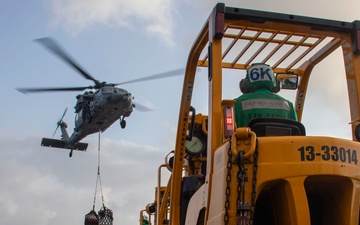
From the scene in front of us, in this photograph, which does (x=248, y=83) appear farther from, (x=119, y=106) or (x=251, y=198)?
(x=119, y=106)

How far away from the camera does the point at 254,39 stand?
579 centimetres

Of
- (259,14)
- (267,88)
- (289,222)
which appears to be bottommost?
(289,222)

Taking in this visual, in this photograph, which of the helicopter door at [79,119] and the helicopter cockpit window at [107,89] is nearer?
the helicopter cockpit window at [107,89]

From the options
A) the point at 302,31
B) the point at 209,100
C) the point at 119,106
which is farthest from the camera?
the point at 119,106

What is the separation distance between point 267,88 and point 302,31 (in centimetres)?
66

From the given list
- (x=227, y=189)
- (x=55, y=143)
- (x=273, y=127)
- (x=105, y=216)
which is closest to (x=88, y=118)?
(x=55, y=143)

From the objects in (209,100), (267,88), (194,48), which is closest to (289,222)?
(209,100)

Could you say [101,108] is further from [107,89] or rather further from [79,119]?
[79,119]

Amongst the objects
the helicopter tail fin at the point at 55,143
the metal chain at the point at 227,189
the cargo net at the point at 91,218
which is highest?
the helicopter tail fin at the point at 55,143

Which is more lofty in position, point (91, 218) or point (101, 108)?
point (101, 108)

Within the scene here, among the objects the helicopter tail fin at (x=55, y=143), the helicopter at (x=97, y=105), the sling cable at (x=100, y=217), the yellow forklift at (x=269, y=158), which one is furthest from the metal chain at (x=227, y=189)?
the helicopter tail fin at (x=55, y=143)

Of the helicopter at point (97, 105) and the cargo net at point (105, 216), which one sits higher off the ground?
the helicopter at point (97, 105)

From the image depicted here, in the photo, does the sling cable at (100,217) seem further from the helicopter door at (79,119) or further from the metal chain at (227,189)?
the helicopter door at (79,119)

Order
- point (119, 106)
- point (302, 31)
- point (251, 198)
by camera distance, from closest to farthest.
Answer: point (251, 198) < point (302, 31) < point (119, 106)
